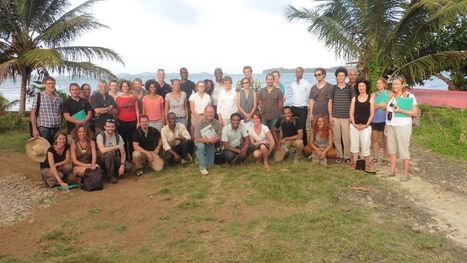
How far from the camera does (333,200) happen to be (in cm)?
568

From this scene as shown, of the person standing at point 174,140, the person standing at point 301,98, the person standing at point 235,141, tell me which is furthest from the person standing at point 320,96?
the person standing at point 174,140

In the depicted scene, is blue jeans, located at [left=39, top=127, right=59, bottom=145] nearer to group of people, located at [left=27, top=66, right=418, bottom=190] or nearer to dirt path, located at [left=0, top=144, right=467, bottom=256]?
group of people, located at [left=27, top=66, right=418, bottom=190]

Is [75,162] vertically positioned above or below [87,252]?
above

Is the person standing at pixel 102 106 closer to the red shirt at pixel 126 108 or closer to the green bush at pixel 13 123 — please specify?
the red shirt at pixel 126 108

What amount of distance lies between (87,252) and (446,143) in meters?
8.56

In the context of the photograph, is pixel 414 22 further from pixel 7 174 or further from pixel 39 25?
pixel 39 25

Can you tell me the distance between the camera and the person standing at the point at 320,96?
24.1ft

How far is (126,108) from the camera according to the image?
736cm

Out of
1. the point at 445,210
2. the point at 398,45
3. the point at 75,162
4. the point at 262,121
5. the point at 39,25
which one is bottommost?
the point at 445,210

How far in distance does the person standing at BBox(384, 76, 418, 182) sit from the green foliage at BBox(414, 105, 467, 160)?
280cm

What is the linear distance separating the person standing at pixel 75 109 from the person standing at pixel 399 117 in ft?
17.1

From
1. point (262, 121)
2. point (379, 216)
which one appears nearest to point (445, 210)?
point (379, 216)

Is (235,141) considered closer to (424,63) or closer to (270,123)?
(270,123)

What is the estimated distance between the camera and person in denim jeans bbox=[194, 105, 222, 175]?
721 centimetres
